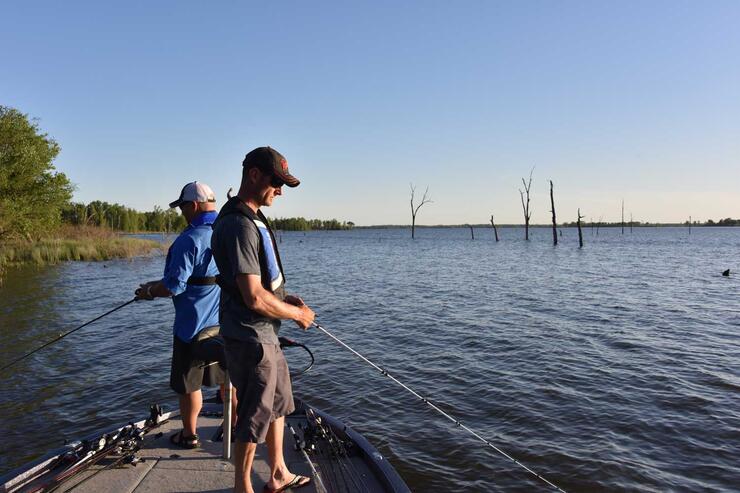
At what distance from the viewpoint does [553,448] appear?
6.28 meters

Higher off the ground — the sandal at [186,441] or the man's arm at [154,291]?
the man's arm at [154,291]

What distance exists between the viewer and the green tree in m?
27.8

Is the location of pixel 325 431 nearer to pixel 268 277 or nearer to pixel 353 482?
pixel 353 482

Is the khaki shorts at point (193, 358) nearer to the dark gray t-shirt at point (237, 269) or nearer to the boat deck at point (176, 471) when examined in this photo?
the boat deck at point (176, 471)

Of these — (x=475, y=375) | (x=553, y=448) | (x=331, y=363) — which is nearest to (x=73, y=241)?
(x=331, y=363)

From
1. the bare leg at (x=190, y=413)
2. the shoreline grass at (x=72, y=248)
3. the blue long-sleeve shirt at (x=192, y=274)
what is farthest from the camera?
the shoreline grass at (x=72, y=248)

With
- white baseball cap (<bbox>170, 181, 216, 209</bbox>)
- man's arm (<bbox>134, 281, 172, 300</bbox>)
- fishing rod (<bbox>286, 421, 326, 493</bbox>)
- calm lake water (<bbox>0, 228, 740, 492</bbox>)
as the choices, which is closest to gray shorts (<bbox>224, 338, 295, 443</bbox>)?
fishing rod (<bbox>286, 421, 326, 493</bbox>)

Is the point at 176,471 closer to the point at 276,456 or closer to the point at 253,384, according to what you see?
the point at 276,456

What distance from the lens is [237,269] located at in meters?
2.94

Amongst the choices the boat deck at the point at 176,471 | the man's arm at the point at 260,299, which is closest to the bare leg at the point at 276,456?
the boat deck at the point at 176,471

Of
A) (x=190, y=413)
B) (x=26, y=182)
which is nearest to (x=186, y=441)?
(x=190, y=413)

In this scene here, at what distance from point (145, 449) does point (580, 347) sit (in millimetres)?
9860

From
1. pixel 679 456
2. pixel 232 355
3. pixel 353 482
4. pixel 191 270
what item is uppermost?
pixel 191 270

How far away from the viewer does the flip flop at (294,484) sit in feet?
11.6
